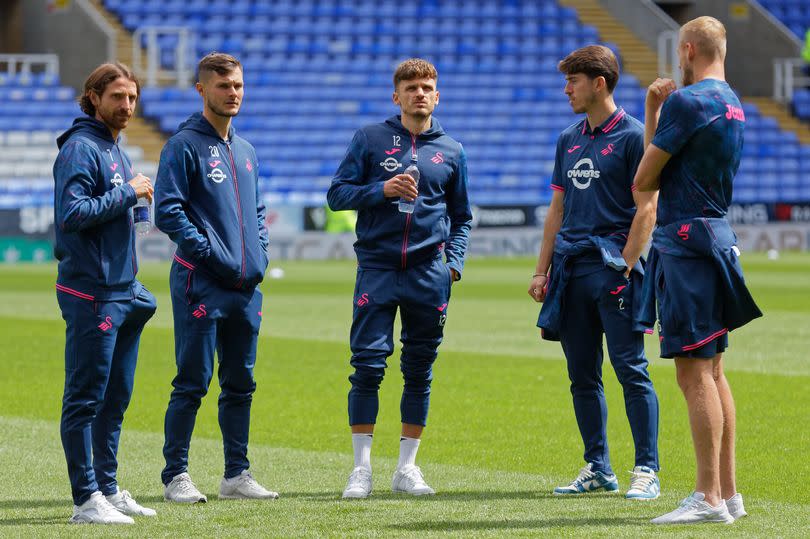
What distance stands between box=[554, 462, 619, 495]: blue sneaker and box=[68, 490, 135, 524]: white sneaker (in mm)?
2107

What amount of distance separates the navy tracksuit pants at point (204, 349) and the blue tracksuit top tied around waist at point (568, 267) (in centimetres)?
143

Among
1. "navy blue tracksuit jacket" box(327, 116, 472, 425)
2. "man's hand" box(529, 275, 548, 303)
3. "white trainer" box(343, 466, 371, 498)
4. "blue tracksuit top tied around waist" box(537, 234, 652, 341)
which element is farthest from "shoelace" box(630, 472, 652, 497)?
"white trainer" box(343, 466, 371, 498)

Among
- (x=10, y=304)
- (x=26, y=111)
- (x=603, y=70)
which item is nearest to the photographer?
(x=603, y=70)

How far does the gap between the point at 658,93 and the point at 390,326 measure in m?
1.89

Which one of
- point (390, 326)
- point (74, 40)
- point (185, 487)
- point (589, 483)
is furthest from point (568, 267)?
point (74, 40)

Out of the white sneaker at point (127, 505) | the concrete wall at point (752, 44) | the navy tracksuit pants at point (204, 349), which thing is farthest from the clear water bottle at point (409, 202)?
the concrete wall at point (752, 44)

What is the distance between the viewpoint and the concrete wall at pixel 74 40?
3422 centimetres

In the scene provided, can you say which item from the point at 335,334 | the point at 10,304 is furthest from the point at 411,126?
the point at 10,304

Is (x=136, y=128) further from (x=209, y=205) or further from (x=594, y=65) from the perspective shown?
(x=594, y=65)

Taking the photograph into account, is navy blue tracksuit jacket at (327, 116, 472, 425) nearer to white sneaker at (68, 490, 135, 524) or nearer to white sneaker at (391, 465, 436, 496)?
white sneaker at (391, 465, 436, 496)

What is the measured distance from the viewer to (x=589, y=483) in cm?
706

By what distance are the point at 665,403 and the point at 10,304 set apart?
1110 centimetres

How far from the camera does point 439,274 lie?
289 inches

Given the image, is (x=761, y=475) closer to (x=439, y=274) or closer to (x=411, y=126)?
(x=439, y=274)
